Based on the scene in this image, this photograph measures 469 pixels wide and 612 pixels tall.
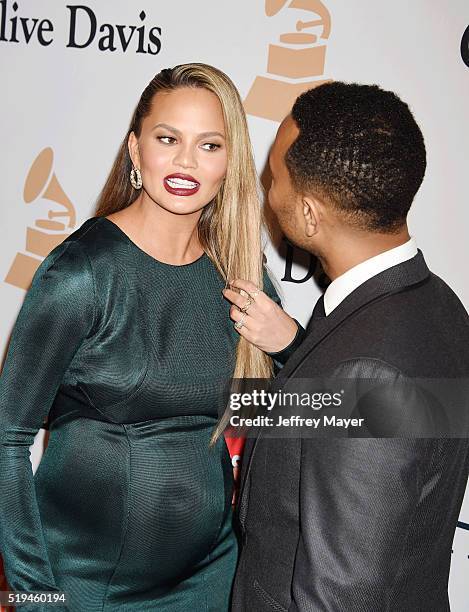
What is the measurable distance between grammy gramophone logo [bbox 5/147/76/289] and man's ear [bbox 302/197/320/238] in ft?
3.59

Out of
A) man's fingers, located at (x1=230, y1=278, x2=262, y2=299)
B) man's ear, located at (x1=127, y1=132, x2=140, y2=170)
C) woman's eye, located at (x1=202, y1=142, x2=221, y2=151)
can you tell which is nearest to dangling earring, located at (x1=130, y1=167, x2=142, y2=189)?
man's ear, located at (x1=127, y1=132, x2=140, y2=170)

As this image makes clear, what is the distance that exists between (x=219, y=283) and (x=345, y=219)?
0.55 meters

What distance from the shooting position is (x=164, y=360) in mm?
1541

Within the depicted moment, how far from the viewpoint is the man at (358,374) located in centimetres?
106

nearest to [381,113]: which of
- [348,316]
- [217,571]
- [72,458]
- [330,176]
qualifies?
[330,176]

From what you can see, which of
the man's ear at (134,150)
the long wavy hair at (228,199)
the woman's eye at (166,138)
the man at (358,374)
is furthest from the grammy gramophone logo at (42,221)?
the man at (358,374)

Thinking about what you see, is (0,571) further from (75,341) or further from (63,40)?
(63,40)

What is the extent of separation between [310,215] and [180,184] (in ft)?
1.26

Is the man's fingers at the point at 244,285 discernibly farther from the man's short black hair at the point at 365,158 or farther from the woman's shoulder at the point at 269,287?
the man's short black hair at the point at 365,158

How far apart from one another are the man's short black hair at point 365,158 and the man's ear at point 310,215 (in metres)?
0.02

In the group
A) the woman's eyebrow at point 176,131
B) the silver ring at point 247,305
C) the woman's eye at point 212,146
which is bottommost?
the silver ring at point 247,305

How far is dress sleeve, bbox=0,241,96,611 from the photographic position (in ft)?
4.67

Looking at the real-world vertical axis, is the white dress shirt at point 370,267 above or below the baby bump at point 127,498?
above

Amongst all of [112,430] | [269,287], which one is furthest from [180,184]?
[112,430]
